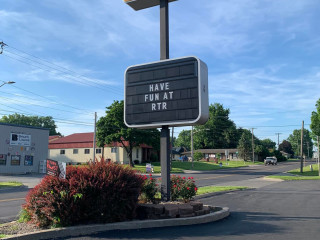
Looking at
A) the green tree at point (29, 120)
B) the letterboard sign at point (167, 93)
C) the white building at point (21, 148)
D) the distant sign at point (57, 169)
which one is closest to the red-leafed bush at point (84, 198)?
the distant sign at point (57, 169)

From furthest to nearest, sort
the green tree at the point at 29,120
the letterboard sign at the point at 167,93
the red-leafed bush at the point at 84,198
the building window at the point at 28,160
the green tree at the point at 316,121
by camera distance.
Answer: the green tree at the point at 29,120, the building window at the point at 28,160, the green tree at the point at 316,121, the letterboard sign at the point at 167,93, the red-leafed bush at the point at 84,198

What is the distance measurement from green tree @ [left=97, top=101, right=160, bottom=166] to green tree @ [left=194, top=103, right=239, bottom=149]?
195ft

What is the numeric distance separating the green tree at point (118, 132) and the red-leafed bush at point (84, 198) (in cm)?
3838

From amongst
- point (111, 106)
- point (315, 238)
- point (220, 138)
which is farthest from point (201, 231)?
point (220, 138)

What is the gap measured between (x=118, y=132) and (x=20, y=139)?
14.8 meters

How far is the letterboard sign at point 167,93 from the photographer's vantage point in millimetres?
8562

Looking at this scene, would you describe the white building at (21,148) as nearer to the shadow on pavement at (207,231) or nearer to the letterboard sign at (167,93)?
the letterboard sign at (167,93)

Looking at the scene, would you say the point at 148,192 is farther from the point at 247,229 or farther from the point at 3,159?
the point at 3,159

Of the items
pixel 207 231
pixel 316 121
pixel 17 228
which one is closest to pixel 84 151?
pixel 316 121

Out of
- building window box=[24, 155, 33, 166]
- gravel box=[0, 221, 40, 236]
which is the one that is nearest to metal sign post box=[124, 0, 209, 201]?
gravel box=[0, 221, 40, 236]

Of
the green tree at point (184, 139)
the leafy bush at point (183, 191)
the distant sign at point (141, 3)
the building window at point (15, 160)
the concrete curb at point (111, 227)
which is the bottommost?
the concrete curb at point (111, 227)

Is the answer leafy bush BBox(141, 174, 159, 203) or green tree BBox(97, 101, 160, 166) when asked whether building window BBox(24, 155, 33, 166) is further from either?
leafy bush BBox(141, 174, 159, 203)

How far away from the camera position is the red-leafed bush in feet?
21.7

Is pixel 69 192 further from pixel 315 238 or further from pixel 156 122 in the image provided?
pixel 315 238
